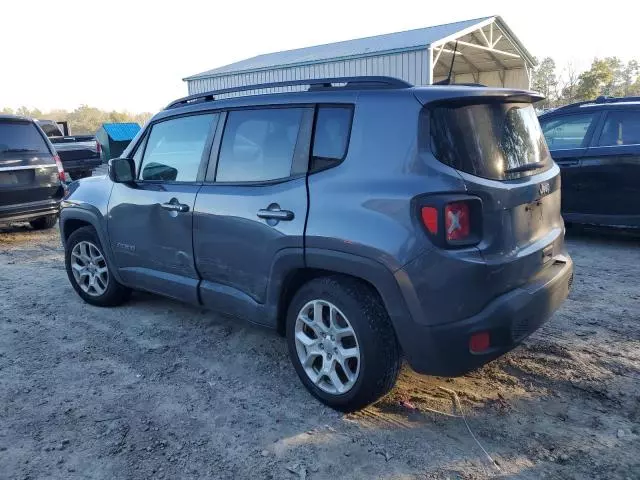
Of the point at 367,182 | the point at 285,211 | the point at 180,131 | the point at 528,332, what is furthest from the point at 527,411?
the point at 180,131

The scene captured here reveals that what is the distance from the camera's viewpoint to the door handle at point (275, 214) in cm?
312

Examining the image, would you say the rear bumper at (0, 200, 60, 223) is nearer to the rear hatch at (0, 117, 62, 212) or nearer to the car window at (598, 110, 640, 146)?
the rear hatch at (0, 117, 62, 212)

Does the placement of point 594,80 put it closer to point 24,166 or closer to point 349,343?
point 24,166

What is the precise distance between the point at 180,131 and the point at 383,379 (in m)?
2.44

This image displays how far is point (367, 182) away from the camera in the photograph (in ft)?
9.20

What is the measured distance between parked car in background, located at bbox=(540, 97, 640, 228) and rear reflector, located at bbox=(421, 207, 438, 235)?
15.6ft

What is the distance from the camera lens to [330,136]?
3.07m

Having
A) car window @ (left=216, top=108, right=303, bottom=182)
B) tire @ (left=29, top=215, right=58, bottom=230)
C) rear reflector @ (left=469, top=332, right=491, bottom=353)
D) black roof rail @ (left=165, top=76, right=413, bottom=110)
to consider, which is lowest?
tire @ (left=29, top=215, right=58, bottom=230)

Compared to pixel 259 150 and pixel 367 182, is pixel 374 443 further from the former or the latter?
pixel 259 150

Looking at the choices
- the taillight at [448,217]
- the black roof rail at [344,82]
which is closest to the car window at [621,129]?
the black roof rail at [344,82]

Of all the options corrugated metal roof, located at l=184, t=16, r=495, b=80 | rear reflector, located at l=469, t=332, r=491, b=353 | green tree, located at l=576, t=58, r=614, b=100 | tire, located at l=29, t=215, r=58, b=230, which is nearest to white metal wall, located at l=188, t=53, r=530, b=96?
corrugated metal roof, located at l=184, t=16, r=495, b=80

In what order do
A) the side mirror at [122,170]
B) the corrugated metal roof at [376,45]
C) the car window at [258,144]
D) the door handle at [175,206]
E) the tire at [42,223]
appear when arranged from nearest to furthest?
the car window at [258,144] → the door handle at [175,206] → the side mirror at [122,170] → the tire at [42,223] → the corrugated metal roof at [376,45]

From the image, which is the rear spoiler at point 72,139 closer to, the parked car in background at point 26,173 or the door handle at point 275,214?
the parked car in background at point 26,173

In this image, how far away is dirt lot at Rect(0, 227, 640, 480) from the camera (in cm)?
263
